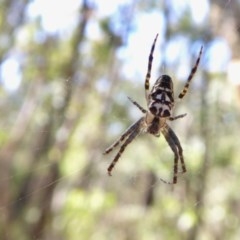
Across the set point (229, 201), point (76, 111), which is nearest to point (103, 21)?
point (76, 111)

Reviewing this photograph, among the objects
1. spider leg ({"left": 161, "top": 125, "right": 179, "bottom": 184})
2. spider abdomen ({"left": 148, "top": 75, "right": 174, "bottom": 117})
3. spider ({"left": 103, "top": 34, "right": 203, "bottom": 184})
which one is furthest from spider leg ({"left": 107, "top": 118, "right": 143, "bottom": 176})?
spider abdomen ({"left": 148, "top": 75, "right": 174, "bottom": 117})

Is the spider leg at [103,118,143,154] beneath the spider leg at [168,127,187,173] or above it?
above

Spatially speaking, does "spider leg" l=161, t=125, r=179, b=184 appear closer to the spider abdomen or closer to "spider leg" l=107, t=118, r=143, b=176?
"spider leg" l=107, t=118, r=143, b=176

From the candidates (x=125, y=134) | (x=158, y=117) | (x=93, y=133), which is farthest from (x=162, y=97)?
(x=93, y=133)

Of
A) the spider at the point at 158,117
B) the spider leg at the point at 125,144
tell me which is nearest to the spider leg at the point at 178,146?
the spider at the point at 158,117

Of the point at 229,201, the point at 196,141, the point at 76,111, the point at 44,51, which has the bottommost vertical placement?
the point at 229,201

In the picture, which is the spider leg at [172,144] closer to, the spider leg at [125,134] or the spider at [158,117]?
the spider at [158,117]

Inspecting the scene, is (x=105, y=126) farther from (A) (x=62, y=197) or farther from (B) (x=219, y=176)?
(B) (x=219, y=176)

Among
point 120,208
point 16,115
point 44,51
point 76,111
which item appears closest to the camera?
point 76,111
